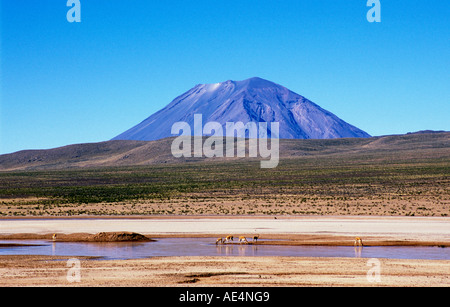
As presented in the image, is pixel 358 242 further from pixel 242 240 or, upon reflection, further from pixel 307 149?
pixel 307 149

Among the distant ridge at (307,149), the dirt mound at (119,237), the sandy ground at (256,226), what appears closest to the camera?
the dirt mound at (119,237)

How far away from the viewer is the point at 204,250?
85.6 ft

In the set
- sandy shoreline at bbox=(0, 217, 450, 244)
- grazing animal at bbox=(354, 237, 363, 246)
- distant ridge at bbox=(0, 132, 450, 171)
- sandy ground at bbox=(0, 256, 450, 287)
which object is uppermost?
distant ridge at bbox=(0, 132, 450, 171)

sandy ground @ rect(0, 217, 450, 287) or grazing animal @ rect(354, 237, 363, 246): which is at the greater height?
grazing animal @ rect(354, 237, 363, 246)

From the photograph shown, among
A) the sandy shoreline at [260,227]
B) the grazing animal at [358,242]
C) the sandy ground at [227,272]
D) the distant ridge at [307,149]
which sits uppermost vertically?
the distant ridge at [307,149]

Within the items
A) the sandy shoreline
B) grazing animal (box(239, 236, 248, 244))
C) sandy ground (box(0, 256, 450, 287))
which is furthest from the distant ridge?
sandy ground (box(0, 256, 450, 287))

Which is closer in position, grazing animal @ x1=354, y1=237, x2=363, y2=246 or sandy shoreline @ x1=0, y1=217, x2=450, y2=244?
grazing animal @ x1=354, y1=237, x2=363, y2=246

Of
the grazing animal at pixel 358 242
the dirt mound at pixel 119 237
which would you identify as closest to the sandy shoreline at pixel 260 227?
the grazing animal at pixel 358 242

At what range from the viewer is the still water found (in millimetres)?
24469

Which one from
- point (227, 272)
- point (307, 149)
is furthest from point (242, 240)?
point (307, 149)

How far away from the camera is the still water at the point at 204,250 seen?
24.5 m

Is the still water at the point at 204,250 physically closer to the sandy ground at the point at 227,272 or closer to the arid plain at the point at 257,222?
the arid plain at the point at 257,222

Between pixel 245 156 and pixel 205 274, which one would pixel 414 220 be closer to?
pixel 205 274

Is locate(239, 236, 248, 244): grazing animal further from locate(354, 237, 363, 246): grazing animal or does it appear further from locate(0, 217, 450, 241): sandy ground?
locate(354, 237, 363, 246): grazing animal
